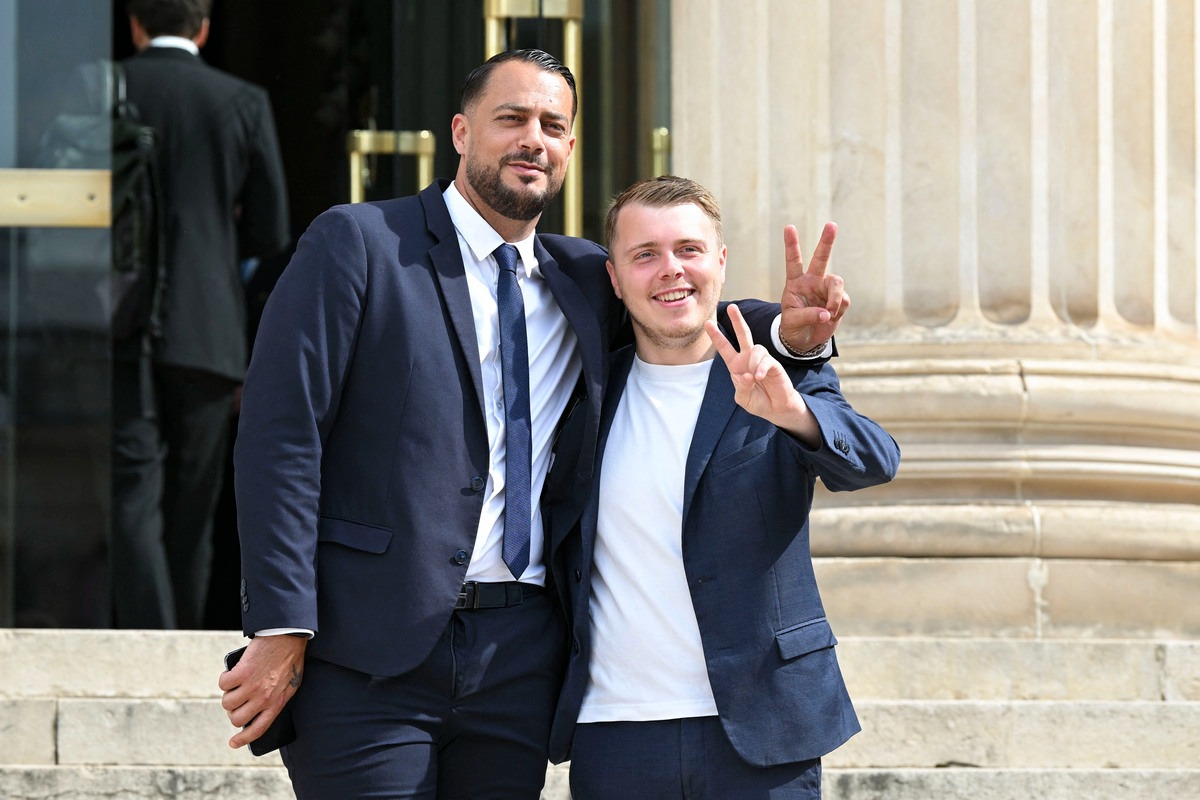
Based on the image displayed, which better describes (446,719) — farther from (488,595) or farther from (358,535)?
(358,535)

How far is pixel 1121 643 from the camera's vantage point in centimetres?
420

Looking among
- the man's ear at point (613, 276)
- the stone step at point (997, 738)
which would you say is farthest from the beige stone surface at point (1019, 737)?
the man's ear at point (613, 276)

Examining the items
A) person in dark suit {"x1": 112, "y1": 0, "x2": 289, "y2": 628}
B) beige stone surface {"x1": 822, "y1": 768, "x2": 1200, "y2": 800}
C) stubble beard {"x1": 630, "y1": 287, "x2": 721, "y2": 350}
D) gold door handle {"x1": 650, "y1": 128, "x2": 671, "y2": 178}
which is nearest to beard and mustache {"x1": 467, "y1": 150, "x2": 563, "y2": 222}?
→ stubble beard {"x1": 630, "y1": 287, "x2": 721, "y2": 350}

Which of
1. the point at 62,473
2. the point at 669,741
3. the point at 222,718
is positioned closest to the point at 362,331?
the point at 669,741

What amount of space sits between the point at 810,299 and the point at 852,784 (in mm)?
1331

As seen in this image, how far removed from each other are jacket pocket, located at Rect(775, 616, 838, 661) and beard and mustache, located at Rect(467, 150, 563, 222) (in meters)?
0.89

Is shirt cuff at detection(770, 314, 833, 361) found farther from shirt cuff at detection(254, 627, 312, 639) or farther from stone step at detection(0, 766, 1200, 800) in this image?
stone step at detection(0, 766, 1200, 800)

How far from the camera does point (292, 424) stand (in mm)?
2742

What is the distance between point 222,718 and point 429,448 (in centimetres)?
150

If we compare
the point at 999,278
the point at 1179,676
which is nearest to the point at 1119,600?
the point at 1179,676

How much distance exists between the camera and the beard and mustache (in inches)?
118

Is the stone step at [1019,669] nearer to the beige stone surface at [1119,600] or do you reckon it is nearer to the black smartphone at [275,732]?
the beige stone surface at [1119,600]

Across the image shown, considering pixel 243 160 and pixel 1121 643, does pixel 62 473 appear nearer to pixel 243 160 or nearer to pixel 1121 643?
pixel 243 160

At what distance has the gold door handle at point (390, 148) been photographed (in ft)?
20.2
